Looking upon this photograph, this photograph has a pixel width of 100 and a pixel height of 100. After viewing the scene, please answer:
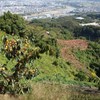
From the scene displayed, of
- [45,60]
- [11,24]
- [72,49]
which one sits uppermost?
[11,24]

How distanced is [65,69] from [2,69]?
15.9 m

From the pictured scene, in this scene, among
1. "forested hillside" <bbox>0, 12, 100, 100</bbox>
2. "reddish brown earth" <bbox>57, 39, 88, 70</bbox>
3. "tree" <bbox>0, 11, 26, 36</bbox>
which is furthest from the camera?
"tree" <bbox>0, 11, 26, 36</bbox>

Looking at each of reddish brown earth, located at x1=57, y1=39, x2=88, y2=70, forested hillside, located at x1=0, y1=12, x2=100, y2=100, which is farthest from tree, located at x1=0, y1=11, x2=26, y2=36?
reddish brown earth, located at x1=57, y1=39, x2=88, y2=70

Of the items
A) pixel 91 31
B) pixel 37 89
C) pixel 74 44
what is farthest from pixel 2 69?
pixel 91 31

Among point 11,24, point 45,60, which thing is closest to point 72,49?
point 11,24

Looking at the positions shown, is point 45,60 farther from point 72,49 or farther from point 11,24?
point 11,24

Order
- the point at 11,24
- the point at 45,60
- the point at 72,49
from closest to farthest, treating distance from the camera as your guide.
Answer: the point at 45,60
the point at 11,24
the point at 72,49

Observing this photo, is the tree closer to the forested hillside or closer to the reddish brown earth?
the forested hillside

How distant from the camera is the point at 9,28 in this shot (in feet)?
90.3

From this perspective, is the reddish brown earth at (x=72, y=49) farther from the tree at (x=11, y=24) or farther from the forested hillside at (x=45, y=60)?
the tree at (x=11, y=24)

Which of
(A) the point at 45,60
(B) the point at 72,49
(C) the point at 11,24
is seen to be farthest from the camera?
(B) the point at 72,49

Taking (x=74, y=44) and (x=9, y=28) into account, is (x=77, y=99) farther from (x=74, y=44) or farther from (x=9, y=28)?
(x=74, y=44)

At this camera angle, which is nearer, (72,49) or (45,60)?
(45,60)

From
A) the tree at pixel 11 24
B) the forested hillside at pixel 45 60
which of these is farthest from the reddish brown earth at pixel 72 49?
the tree at pixel 11 24
